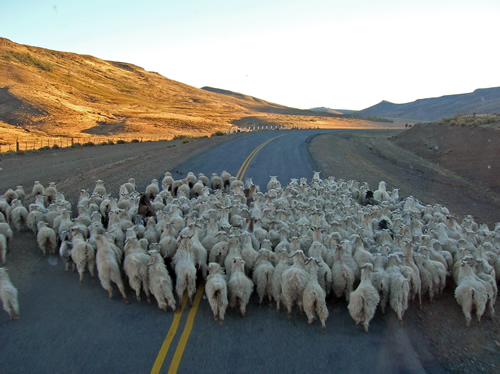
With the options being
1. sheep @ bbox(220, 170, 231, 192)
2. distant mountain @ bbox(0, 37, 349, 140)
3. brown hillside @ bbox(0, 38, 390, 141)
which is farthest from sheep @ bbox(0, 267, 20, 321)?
brown hillside @ bbox(0, 38, 390, 141)

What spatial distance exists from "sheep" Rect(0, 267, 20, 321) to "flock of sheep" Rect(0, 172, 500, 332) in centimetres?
2

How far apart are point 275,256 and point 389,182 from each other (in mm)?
15141

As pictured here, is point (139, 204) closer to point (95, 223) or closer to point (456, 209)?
point (95, 223)

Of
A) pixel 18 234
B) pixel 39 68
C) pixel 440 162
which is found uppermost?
pixel 39 68

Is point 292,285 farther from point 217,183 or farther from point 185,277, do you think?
point 217,183

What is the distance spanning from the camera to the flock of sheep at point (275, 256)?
280 inches

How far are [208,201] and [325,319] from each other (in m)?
6.35

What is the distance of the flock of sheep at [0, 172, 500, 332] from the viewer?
712 centimetres

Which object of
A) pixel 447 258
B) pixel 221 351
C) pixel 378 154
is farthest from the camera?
pixel 378 154

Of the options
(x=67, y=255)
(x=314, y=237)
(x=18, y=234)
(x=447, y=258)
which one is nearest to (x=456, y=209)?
(x=447, y=258)

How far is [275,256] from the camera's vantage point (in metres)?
8.09

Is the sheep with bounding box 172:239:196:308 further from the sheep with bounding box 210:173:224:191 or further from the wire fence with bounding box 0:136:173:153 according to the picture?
the wire fence with bounding box 0:136:173:153

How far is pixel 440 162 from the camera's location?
107 ft

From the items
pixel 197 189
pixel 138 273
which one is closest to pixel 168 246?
pixel 138 273
